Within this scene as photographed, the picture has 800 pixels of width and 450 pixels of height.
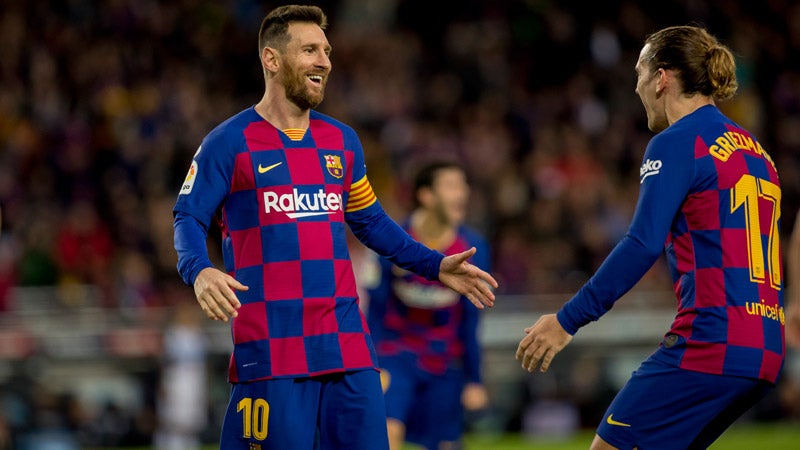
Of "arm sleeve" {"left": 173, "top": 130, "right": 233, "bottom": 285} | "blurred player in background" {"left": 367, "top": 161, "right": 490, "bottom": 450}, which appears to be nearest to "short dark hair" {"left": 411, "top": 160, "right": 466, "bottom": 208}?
"blurred player in background" {"left": 367, "top": 161, "right": 490, "bottom": 450}

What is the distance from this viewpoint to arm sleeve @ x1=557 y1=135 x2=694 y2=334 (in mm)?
5055

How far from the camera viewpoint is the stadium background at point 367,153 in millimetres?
13859

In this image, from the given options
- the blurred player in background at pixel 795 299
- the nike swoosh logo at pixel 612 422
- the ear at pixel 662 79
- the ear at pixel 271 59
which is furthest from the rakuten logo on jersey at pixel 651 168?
the ear at pixel 271 59

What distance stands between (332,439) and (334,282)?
26.6 inches

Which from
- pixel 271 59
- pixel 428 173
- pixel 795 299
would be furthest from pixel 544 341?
pixel 428 173

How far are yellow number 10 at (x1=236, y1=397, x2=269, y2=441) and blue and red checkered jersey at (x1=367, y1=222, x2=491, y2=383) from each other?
2987 mm

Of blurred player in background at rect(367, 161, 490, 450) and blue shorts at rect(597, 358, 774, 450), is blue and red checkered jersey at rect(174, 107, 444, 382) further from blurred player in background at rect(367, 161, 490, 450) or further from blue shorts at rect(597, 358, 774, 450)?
blurred player in background at rect(367, 161, 490, 450)

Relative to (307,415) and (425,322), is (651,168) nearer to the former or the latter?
(307,415)

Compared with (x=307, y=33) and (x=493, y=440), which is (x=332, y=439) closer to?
(x=307, y=33)

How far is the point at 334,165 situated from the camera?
18.8ft

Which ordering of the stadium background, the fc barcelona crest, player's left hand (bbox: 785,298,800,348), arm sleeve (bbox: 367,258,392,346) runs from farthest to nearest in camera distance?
the stadium background < arm sleeve (bbox: 367,258,392,346) < player's left hand (bbox: 785,298,800,348) < the fc barcelona crest

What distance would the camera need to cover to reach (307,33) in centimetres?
575

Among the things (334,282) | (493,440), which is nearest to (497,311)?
(493,440)

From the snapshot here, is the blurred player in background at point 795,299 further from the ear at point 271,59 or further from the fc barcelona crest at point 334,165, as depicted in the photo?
the ear at point 271,59
